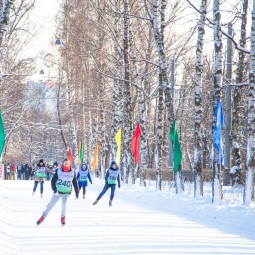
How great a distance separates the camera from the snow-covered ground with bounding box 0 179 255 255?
1055 cm

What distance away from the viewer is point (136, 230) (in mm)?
13398

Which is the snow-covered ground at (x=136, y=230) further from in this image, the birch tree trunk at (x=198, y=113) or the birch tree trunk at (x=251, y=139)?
the birch tree trunk at (x=198, y=113)

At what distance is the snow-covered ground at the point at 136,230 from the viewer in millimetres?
10547

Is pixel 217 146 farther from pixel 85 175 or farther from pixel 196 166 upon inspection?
pixel 85 175

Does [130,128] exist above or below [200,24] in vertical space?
below

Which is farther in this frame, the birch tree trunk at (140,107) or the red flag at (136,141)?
the birch tree trunk at (140,107)

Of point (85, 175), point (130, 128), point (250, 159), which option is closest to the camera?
point (250, 159)

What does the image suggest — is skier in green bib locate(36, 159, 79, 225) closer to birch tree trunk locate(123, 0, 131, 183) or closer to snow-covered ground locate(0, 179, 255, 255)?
snow-covered ground locate(0, 179, 255, 255)

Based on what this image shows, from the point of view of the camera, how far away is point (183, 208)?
19.4 meters

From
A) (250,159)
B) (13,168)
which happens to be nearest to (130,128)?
(250,159)

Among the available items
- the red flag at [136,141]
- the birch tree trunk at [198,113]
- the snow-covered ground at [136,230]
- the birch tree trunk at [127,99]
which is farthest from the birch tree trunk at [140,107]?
the snow-covered ground at [136,230]

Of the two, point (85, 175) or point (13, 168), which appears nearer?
point (85, 175)

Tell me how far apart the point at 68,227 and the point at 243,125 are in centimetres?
2343

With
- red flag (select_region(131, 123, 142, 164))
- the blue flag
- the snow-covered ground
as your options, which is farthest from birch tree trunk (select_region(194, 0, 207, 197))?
red flag (select_region(131, 123, 142, 164))
